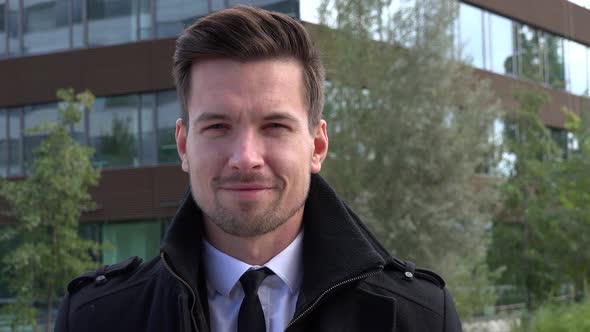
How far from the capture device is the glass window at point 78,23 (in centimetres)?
2391

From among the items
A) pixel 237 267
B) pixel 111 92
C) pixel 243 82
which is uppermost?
pixel 111 92

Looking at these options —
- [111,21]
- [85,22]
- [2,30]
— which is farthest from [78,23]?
[2,30]

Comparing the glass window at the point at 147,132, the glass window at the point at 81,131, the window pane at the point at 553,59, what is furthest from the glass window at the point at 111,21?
the window pane at the point at 553,59

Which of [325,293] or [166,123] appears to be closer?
[325,293]

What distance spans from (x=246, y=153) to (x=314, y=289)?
0.49 m

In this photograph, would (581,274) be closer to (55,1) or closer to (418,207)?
(418,207)

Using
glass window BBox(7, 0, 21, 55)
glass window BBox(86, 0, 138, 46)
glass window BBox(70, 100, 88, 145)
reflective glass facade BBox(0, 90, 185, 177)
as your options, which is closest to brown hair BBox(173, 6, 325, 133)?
reflective glass facade BBox(0, 90, 185, 177)

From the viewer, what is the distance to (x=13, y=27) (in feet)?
81.4

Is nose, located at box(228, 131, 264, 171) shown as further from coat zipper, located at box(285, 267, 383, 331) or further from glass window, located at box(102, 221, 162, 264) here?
glass window, located at box(102, 221, 162, 264)

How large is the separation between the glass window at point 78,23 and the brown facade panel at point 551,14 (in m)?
12.2

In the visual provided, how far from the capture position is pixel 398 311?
2.79 meters

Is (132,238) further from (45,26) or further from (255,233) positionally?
(255,233)

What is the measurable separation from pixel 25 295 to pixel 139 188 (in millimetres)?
6693

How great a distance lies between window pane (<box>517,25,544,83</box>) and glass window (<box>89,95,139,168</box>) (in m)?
13.7
